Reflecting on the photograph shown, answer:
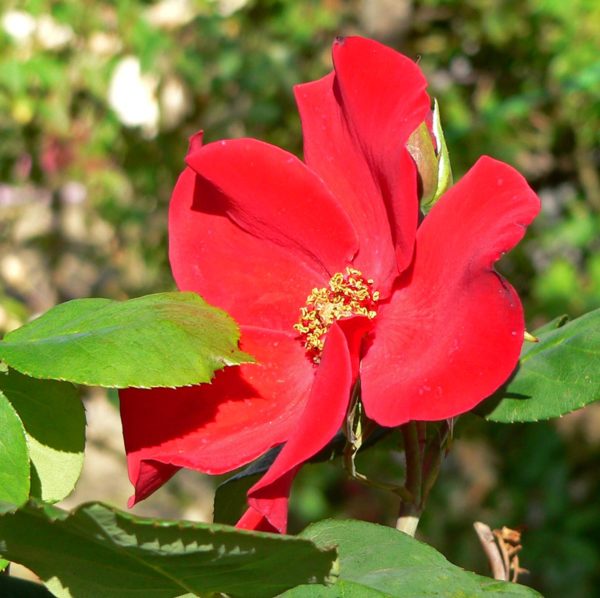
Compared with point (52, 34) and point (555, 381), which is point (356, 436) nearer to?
point (555, 381)

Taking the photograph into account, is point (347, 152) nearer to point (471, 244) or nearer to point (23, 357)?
point (471, 244)

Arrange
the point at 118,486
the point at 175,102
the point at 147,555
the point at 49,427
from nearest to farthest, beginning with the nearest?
the point at 147,555
the point at 49,427
the point at 175,102
the point at 118,486

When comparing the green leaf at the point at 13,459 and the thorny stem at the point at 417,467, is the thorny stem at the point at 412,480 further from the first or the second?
the green leaf at the point at 13,459

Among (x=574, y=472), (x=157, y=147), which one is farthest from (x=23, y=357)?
(x=157, y=147)

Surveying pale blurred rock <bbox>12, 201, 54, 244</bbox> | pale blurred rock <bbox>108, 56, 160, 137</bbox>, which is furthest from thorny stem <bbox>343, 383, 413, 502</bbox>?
pale blurred rock <bbox>12, 201, 54, 244</bbox>

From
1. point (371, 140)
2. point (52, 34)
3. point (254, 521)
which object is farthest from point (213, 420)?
point (52, 34)

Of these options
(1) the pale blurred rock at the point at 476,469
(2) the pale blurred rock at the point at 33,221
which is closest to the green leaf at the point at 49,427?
(1) the pale blurred rock at the point at 476,469

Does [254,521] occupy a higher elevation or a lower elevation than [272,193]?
lower
